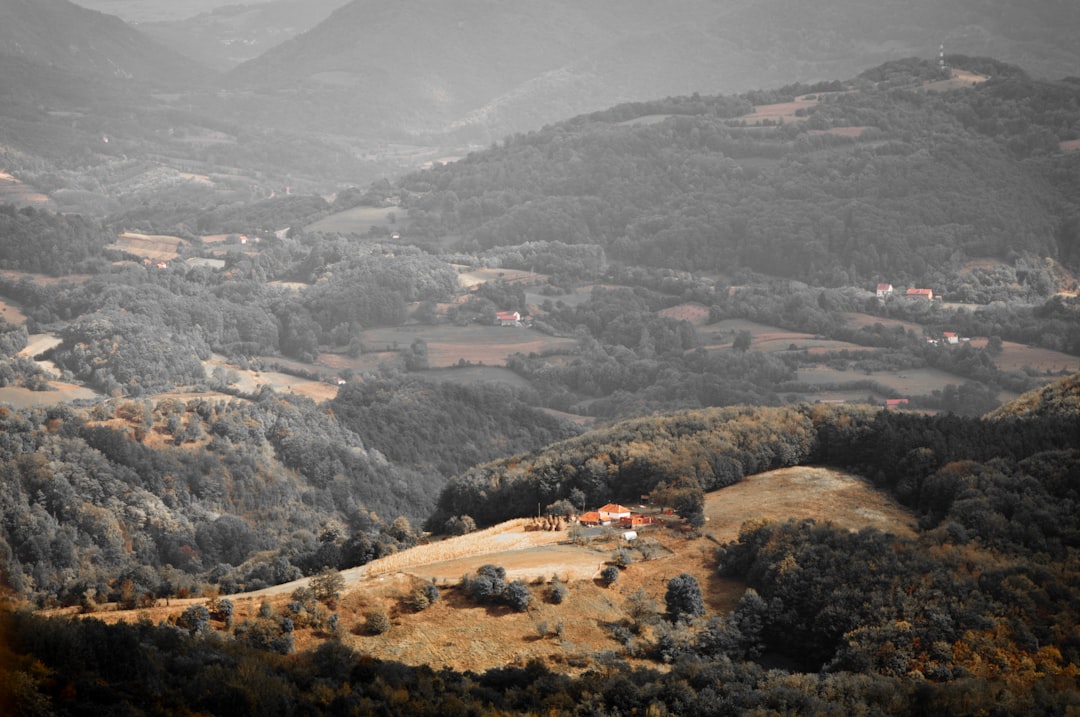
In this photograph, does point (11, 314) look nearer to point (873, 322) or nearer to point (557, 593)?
point (873, 322)

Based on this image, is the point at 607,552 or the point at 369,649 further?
the point at 607,552

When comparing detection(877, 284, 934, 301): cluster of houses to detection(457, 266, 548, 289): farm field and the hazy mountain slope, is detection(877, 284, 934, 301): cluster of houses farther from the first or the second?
the hazy mountain slope

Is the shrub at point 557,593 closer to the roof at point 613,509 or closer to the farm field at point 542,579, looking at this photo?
the farm field at point 542,579

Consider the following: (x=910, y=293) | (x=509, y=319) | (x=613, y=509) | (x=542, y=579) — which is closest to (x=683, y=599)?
(x=542, y=579)

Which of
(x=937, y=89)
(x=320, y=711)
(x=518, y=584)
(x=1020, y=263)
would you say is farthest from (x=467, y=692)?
(x=937, y=89)

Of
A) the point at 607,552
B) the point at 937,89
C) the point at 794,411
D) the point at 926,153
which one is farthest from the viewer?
the point at 937,89

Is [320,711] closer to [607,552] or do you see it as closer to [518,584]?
[518,584]

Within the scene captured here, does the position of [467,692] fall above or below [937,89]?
below
